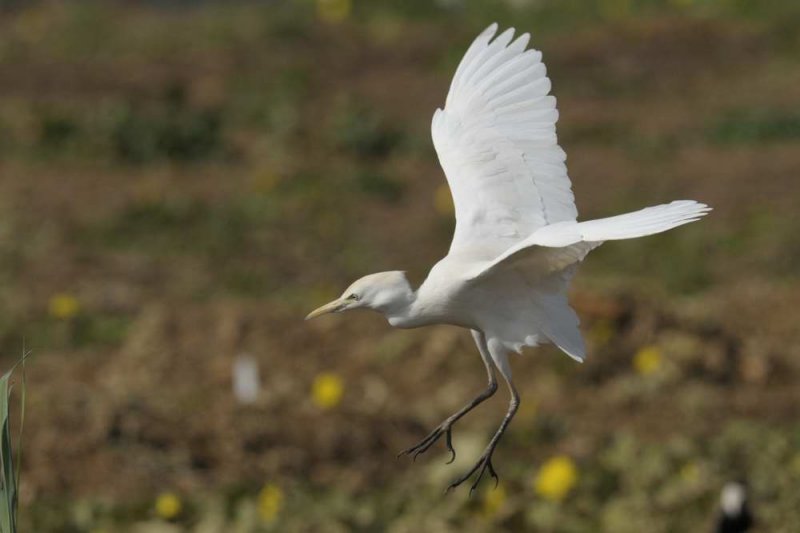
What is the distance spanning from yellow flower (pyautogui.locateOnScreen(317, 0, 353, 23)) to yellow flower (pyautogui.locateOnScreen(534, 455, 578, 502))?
1046cm

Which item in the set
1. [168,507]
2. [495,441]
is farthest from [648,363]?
[495,441]

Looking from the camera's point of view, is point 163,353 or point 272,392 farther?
point 163,353

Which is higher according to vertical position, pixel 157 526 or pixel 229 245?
pixel 157 526

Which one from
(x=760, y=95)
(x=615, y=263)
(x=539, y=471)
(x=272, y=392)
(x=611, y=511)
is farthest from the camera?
(x=760, y=95)

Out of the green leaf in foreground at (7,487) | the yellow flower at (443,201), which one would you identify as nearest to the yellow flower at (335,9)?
the yellow flower at (443,201)

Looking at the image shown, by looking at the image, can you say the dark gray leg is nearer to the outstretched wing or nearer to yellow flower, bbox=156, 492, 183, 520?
the outstretched wing

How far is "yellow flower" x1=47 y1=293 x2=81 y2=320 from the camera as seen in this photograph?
26.0 feet

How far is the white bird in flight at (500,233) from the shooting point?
3518mm

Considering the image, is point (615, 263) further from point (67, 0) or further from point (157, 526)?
point (67, 0)

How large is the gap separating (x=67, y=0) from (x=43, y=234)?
7731mm

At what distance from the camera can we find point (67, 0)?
16.8 m

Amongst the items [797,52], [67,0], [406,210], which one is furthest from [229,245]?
[67,0]

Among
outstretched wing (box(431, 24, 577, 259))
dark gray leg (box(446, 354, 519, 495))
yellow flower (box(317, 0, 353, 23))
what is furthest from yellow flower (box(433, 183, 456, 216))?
dark gray leg (box(446, 354, 519, 495))

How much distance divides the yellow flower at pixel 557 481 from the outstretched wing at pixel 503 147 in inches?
74.6
